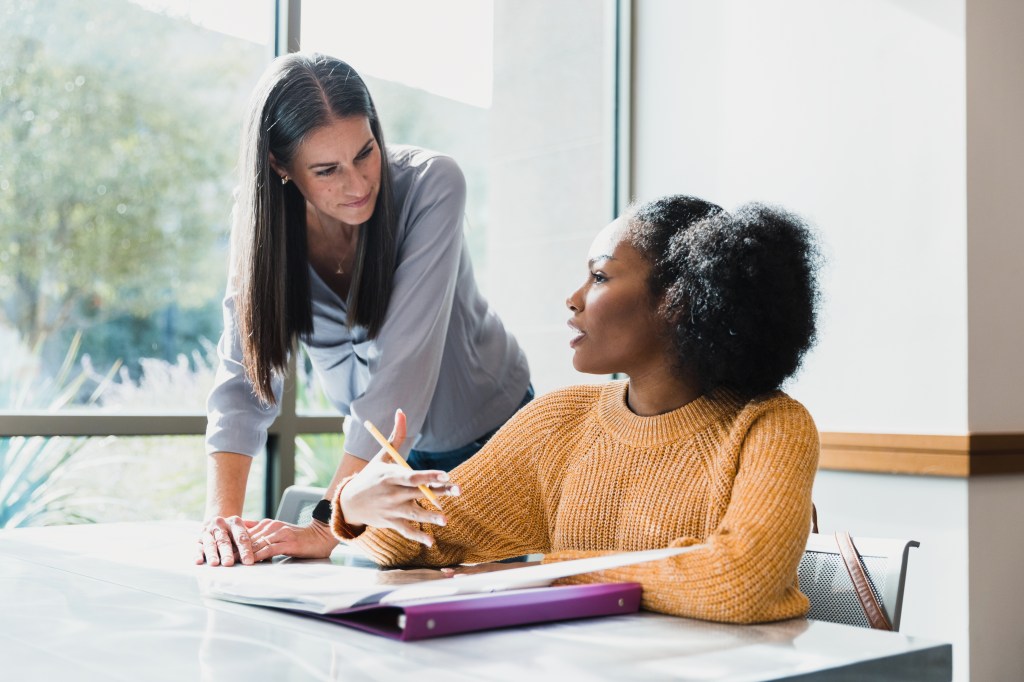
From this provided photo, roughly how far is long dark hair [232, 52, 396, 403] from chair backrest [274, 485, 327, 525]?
0.83 ft

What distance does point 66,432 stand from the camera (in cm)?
229

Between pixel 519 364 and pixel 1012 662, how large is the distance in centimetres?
159

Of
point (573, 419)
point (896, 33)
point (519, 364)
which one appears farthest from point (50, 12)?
point (896, 33)

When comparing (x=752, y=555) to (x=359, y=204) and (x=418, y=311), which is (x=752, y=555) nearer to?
(x=418, y=311)

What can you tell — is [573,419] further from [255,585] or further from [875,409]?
[875,409]

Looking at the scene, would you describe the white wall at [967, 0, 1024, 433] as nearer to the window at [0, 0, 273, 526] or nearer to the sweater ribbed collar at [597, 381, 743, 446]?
the sweater ribbed collar at [597, 381, 743, 446]

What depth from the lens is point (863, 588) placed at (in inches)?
45.5

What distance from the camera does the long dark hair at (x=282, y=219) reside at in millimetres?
1574

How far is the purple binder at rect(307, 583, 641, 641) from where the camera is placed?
80cm

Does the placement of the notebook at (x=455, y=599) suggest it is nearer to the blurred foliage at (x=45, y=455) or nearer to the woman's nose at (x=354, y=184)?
the woman's nose at (x=354, y=184)

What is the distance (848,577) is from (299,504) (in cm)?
101

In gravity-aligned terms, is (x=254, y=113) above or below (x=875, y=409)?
above

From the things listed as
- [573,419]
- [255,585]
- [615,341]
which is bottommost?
[255,585]

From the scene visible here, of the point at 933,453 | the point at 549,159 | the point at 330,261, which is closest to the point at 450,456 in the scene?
the point at 330,261
